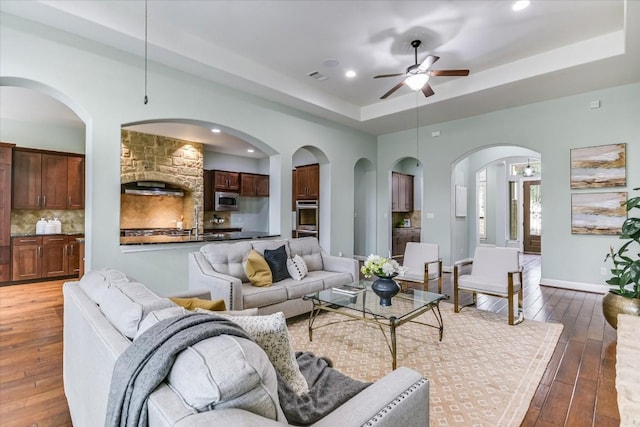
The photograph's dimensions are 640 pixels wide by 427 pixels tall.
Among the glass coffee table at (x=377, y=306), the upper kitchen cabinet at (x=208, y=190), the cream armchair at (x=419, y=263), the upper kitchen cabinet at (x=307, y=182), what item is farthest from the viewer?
the upper kitchen cabinet at (x=208, y=190)

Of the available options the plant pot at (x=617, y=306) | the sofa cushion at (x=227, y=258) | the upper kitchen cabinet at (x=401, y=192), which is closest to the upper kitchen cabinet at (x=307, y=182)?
the upper kitchen cabinet at (x=401, y=192)

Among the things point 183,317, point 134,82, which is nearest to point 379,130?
point 134,82

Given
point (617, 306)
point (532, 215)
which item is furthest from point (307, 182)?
point (532, 215)

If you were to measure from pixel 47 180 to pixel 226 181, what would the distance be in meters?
3.65

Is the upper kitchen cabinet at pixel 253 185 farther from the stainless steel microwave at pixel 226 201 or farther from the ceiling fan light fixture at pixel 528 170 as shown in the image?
the ceiling fan light fixture at pixel 528 170

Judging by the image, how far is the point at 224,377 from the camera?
0.86m

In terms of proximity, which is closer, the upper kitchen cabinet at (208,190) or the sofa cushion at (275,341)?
the sofa cushion at (275,341)

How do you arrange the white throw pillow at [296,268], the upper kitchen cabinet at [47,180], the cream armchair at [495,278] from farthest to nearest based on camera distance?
1. the upper kitchen cabinet at [47,180]
2. the white throw pillow at [296,268]
3. the cream armchair at [495,278]

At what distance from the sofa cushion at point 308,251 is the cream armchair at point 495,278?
5.85 feet

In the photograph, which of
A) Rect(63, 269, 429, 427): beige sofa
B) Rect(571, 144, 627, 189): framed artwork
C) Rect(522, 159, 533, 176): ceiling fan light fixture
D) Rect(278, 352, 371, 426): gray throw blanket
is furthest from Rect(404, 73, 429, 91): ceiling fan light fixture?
Rect(522, 159, 533, 176): ceiling fan light fixture

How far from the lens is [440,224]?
22.8 ft

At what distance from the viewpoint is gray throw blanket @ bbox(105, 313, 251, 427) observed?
0.90m

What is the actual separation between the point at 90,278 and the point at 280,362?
4.76 feet

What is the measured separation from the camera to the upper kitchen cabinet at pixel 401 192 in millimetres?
8055
